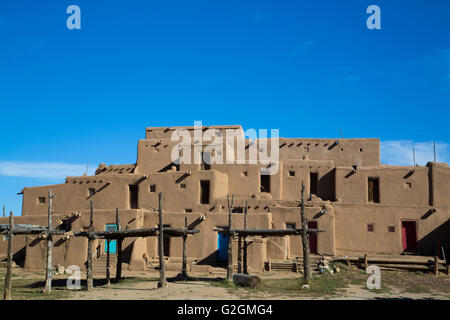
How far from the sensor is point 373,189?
32781mm

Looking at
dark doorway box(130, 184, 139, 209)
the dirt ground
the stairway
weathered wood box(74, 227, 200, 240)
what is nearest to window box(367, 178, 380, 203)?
the dirt ground

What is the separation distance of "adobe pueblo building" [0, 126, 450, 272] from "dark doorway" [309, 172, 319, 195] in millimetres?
85

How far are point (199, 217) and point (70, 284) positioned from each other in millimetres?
9020

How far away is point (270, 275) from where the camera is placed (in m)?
25.2

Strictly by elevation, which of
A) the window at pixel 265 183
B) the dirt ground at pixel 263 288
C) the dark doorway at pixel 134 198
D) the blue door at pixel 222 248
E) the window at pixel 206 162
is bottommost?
the dirt ground at pixel 263 288

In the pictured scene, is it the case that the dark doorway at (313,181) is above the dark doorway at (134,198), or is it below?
above

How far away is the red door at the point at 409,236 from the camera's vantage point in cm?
2994

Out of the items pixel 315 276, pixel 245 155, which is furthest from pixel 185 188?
pixel 315 276

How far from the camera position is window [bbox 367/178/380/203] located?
32.5 metres

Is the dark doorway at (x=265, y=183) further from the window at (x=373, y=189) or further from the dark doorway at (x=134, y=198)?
the dark doorway at (x=134, y=198)

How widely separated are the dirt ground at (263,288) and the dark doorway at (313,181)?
9185mm

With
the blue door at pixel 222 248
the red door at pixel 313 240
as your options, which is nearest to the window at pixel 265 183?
the red door at pixel 313 240

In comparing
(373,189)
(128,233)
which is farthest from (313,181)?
(128,233)
